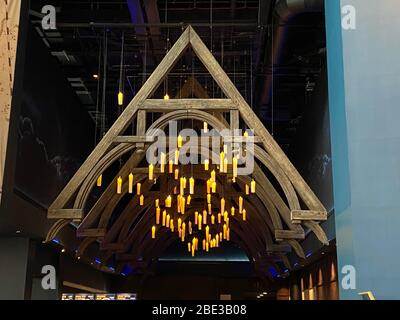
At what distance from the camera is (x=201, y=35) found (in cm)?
1107

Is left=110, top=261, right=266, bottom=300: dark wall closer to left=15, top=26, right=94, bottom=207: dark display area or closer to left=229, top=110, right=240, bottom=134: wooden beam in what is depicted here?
left=15, top=26, right=94, bottom=207: dark display area

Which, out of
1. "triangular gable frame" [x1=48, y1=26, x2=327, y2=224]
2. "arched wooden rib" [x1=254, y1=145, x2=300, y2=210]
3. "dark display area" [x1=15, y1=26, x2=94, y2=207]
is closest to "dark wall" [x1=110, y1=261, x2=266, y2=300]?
"dark display area" [x1=15, y1=26, x2=94, y2=207]

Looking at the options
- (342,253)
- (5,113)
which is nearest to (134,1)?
(5,113)

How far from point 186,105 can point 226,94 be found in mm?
707

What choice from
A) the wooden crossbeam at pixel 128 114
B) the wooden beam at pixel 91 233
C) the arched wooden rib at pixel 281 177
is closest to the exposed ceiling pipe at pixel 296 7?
the wooden crossbeam at pixel 128 114

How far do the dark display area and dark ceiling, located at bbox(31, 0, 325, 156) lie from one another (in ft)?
3.04

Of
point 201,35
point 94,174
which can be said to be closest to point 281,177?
point 94,174

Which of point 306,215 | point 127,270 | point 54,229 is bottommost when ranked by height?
point 54,229

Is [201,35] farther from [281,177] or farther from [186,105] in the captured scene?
[281,177]

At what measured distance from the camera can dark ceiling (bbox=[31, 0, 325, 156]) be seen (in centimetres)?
970

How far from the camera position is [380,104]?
642 cm

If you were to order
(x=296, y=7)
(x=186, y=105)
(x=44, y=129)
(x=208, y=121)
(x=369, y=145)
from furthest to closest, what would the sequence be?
1. (x=44, y=129)
2. (x=208, y=121)
3. (x=186, y=105)
4. (x=296, y=7)
5. (x=369, y=145)
